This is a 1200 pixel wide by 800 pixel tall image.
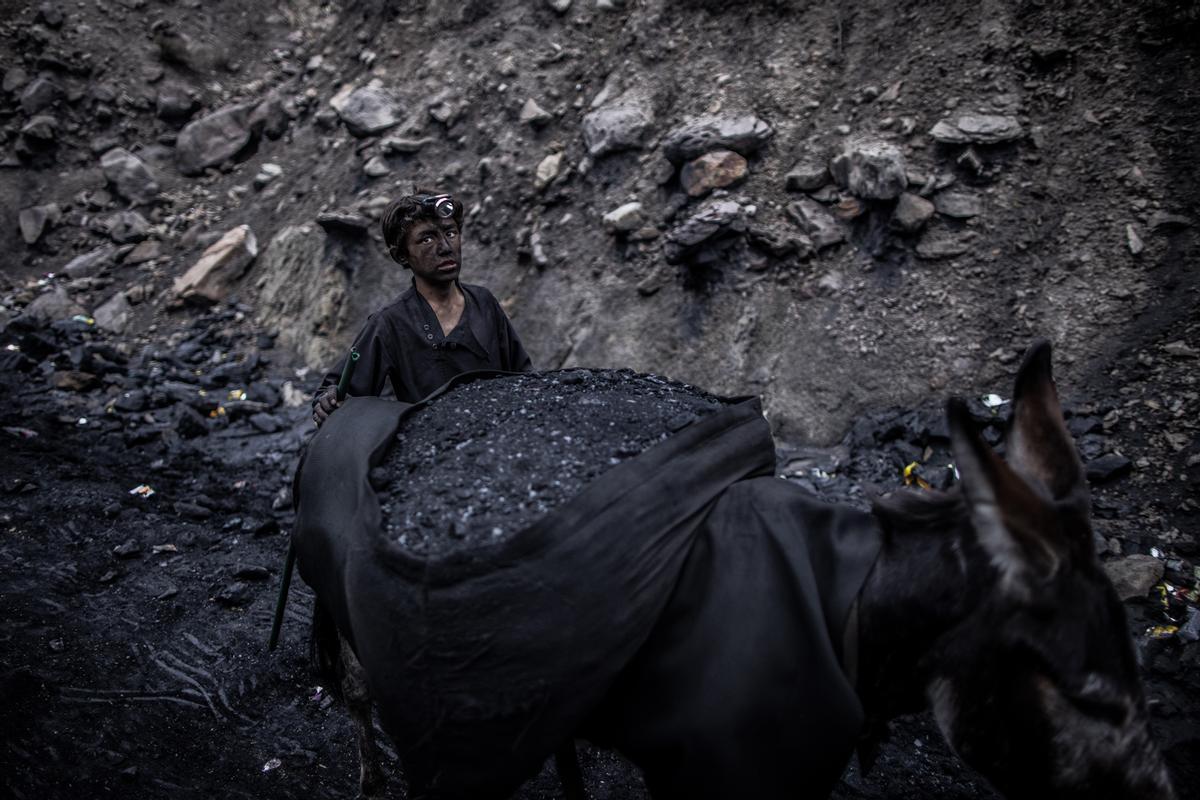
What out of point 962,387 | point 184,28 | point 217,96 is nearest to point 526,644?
point 962,387

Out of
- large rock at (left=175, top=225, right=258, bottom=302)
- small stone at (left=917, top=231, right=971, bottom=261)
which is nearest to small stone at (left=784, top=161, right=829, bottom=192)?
small stone at (left=917, top=231, right=971, bottom=261)

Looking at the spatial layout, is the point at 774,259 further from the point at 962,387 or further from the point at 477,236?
the point at 477,236

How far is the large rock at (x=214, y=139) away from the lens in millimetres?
8898

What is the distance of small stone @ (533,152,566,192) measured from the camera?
21.5 ft

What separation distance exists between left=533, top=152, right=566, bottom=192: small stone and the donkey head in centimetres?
566

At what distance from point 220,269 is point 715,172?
5.67 meters

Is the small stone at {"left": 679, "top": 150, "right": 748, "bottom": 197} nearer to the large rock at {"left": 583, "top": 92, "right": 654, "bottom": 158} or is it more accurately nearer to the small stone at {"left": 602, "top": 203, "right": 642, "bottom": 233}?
the small stone at {"left": 602, "top": 203, "right": 642, "bottom": 233}

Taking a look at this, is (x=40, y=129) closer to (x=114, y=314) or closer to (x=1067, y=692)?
(x=114, y=314)

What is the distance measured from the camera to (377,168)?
24.2 ft

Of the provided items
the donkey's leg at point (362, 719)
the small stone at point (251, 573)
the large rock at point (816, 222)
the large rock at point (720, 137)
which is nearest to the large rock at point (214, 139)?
the large rock at point (720, 137)

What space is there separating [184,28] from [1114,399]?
1167 centimetres

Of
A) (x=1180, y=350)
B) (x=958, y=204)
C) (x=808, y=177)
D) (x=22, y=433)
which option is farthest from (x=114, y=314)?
(x=1180, y=350)

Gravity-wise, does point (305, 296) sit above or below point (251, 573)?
above

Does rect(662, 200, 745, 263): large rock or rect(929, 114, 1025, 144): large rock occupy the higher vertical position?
rect(929, 114, 1025, 144): large rock
